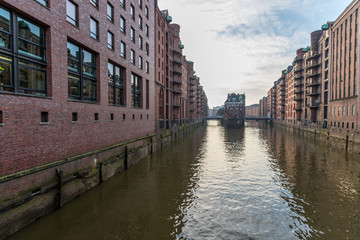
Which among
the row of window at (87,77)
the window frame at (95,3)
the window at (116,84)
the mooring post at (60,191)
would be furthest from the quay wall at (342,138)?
the window frame at (95,3)

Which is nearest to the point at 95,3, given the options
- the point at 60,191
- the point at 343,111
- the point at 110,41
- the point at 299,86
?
the point at 110,41

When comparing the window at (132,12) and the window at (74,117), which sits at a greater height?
the window at (132,12)

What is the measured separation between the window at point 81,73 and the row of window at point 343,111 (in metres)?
38.7

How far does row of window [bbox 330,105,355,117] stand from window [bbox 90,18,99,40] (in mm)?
38842

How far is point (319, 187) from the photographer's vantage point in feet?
49.6

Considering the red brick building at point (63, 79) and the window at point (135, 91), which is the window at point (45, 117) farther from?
the window at point (135, 91)

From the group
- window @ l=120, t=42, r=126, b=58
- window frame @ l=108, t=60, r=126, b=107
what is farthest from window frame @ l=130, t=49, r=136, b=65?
window frame @ l=108, t=60, r=126, b=107

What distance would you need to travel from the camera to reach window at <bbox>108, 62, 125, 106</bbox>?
69.7 feet

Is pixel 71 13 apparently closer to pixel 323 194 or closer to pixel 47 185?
pixel 47 185

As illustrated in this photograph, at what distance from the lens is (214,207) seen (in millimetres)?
11867

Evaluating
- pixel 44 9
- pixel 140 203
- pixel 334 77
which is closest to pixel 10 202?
pixel 140 203

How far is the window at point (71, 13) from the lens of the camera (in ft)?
47.1

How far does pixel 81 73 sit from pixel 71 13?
4408mm

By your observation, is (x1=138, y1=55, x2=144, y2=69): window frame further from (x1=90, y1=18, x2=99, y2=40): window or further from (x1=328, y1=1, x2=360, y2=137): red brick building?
(x1=328, y1=1, x2=360, y2=137): red brick building
